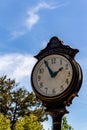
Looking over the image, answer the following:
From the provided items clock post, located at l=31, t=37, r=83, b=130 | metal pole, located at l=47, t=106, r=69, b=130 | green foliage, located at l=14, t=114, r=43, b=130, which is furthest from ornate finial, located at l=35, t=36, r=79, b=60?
green foliage, located at l=14, t=114, r=43, b=130

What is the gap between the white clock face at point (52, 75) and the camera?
623 cm

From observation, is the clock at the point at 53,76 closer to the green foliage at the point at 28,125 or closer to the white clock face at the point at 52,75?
the white clock face at the point at 52,75

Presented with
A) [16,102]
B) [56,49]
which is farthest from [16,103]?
[56,49]

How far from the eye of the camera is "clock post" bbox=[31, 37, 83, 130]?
6.12 metres

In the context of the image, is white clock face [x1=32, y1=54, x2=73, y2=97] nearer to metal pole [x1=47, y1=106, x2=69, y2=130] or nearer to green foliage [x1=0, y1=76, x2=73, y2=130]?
metal pole [x1=47, y1=106, x2=69, y2=130]

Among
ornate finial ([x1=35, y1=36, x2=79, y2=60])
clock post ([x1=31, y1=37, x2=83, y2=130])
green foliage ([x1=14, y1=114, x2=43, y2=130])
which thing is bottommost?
clock post ([x1=31, y1=37, x2=83, y2=130])

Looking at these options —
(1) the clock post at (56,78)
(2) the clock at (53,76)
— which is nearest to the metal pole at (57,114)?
(1) the clock post at (56,78)

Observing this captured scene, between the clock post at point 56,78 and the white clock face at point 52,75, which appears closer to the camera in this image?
the clock post at point 56,78

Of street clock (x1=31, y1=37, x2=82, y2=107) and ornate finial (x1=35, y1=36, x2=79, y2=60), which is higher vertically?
ornate finial (x1=35, y1=36, x2=79, y2=60)

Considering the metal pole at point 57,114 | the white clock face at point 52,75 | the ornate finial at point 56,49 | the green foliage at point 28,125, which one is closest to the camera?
the metal pole at point 57,114

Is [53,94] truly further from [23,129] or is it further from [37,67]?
[23,129]

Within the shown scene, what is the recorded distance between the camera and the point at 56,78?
6.33 m

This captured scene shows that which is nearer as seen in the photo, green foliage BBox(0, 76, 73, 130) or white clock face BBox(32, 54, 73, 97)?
white clock face BBox(32, 54, 73, 97)

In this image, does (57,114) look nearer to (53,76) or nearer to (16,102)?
(53,76)
